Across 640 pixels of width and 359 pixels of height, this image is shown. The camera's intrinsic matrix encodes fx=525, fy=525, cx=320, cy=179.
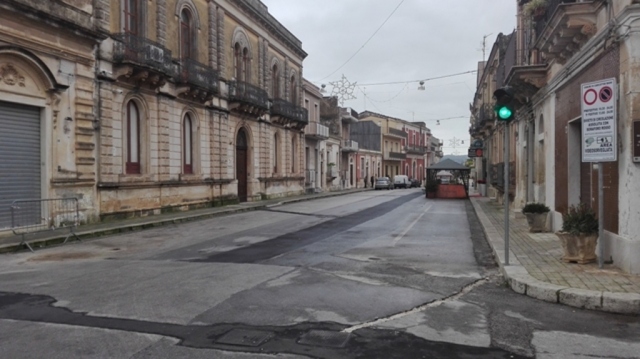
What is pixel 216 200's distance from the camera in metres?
25.1

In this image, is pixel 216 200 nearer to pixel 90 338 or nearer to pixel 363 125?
pixel 90 338

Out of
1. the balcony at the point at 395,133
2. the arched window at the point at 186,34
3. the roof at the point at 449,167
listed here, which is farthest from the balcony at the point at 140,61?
the balcony at the point at 395,133

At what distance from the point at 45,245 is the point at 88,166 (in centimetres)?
431

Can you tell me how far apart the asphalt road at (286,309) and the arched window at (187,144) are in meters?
12.2

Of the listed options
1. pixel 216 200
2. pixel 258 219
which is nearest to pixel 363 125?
pixel 216 200

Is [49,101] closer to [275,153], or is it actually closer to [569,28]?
[569,28]

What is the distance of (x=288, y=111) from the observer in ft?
114

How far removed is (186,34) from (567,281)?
1998 centimetres

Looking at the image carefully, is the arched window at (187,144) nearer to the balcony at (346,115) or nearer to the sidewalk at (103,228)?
the sidewalk at (103,228)

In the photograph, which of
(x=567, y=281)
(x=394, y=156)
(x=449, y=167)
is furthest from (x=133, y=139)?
(x=394, y=156)

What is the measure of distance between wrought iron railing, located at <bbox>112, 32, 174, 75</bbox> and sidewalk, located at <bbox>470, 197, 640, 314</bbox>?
13.6m

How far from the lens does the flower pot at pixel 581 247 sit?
8.33m

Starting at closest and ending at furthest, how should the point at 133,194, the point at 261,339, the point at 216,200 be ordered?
the point at 261,339 < the point at 133,194 < the point at 216,200

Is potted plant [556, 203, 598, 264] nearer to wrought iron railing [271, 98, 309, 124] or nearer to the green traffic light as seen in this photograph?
the green traffic light
